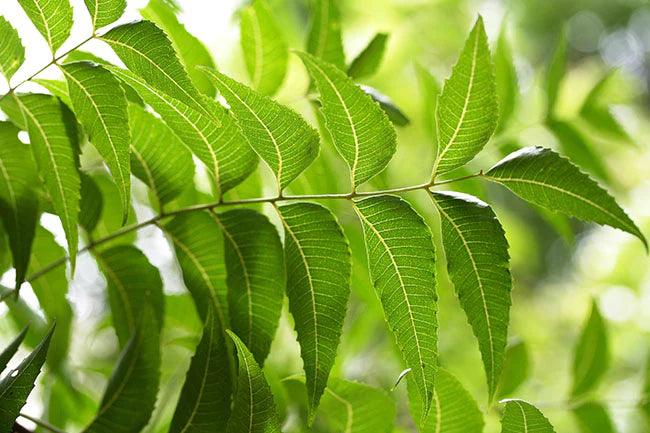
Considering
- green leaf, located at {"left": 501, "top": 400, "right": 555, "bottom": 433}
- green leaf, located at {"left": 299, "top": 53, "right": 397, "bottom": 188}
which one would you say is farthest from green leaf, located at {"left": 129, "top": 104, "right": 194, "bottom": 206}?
green leaf, located at {"left": 501, "top": 400, "right": 555, "bottom": 433}

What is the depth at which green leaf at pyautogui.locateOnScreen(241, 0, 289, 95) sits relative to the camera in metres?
0.58

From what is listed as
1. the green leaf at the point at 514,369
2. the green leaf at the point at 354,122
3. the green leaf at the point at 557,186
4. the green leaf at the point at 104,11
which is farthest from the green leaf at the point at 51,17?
the green leaf at the point at 514,369

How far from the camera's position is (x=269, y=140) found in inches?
15.4

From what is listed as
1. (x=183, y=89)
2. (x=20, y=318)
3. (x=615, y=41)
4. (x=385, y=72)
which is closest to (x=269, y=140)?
(x=183, y=89)

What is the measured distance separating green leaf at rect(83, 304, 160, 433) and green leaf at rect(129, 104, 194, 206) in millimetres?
84

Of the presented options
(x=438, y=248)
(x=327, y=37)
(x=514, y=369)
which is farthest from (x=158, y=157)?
Result: (x=438, y=248)

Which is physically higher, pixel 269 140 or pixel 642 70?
pixel 642 70

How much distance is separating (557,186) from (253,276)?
18 cm

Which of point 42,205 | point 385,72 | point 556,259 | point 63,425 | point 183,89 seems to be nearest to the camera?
point 183,89

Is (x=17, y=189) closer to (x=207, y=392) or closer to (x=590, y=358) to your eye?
(x=207, y=392)

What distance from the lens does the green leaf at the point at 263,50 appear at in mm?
576

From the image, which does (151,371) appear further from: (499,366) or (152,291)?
(499,366)

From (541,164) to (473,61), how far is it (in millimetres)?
72

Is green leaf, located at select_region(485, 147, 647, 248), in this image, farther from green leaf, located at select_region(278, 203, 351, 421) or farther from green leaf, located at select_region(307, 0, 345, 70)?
green leaf, located at select_region(307, 0, 345, 70)
